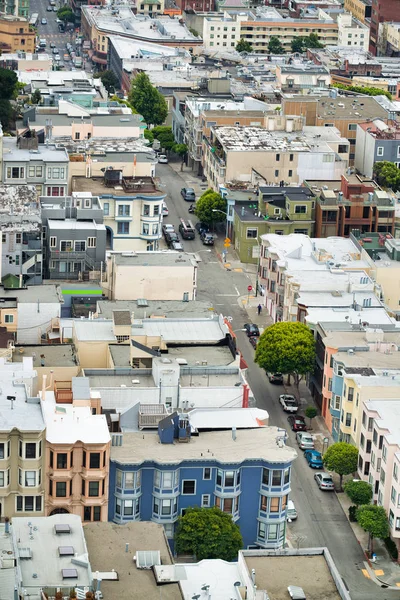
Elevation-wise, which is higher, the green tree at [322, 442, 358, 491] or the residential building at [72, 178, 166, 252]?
the residential building at [72, 178, 166, 252]

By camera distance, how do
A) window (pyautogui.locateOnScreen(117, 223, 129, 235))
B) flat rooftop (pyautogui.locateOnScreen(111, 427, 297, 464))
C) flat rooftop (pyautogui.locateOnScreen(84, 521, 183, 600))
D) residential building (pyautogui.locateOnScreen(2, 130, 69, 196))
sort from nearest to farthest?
flat rooftop (pyautogui.locateOnScreen(84, 521, 183, 600)) → flat rooftop (pyautogui.locateOnScreen(111, 427, 297, 464)) → window (pyautogui.locateOnScreen(117, 223, 129, 235)) → residential building (pyautogui.locateOnScreen(2, 130, 69, 196))

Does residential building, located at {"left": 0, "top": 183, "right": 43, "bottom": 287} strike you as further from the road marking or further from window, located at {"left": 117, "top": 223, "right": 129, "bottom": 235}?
the road marking

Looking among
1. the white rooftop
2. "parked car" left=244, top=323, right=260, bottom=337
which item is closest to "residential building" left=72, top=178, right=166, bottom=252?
"parked car" left=244, top=323, right=260, bottom=337

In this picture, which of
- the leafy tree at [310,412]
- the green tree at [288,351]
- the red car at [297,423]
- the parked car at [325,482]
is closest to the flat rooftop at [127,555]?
the parked car at [325,482]

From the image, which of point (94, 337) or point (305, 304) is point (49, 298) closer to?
point (94, 337)

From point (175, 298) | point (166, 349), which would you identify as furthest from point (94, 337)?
point (175, 298)

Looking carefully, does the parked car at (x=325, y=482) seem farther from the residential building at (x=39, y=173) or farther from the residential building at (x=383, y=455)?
the residential building at (x=39, y=173)
